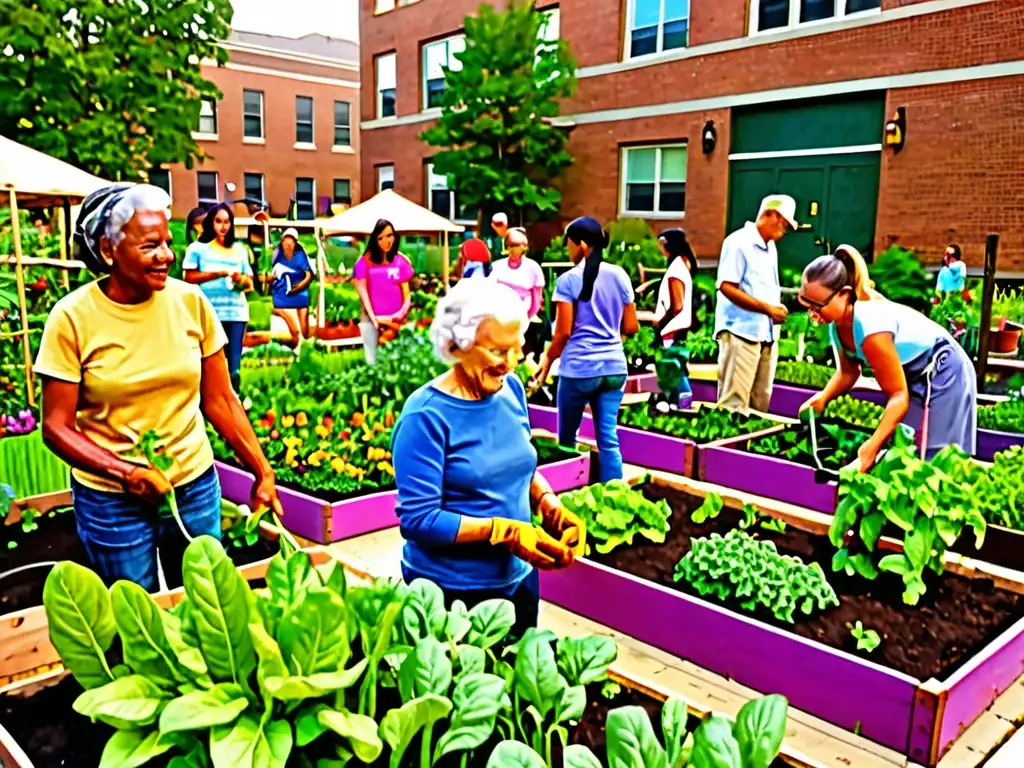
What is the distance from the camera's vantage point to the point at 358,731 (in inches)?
71.7

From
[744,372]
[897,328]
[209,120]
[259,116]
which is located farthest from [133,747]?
[259,116]

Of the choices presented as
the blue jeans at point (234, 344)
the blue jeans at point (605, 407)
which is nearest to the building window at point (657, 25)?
the blue jeans at point (234, 344)

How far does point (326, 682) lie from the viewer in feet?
5.97

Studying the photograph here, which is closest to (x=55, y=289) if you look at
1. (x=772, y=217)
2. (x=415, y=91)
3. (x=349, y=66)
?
(x=772, y=217)

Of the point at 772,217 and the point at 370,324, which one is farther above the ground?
the point at 772,217

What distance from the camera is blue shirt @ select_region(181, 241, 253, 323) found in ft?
24.8

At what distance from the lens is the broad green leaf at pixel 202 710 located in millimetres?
1740

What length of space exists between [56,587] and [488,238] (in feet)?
65.9

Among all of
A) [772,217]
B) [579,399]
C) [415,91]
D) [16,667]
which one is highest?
[415,91]

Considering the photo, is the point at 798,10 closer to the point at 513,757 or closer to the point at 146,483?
the point at 146,483

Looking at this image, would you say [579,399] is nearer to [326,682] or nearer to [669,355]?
[669,355]

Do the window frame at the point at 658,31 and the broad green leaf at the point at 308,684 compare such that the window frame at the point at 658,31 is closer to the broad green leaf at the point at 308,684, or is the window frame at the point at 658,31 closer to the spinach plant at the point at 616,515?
the spinach plant at the point at 616,515

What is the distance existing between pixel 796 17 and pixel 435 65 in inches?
438

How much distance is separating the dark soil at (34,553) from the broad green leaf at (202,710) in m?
2.52
